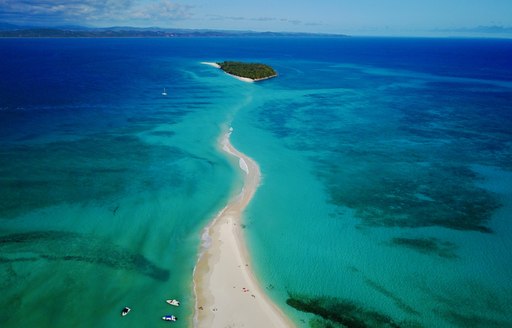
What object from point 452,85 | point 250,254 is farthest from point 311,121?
point 452,85

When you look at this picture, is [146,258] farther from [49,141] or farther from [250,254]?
[49,141]

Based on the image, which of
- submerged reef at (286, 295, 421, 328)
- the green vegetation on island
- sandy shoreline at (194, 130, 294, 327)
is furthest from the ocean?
the green vegetation on island

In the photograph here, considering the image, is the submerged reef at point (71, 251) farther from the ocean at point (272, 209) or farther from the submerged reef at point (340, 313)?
the submerged reef at point (340, 313)

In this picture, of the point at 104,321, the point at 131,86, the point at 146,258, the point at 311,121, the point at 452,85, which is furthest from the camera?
the point at 452,85

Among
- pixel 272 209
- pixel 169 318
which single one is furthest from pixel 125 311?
pixel 272 209

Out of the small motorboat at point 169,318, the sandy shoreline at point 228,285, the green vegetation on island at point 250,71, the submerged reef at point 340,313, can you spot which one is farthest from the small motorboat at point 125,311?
the green vegetation on island at point 250,71
